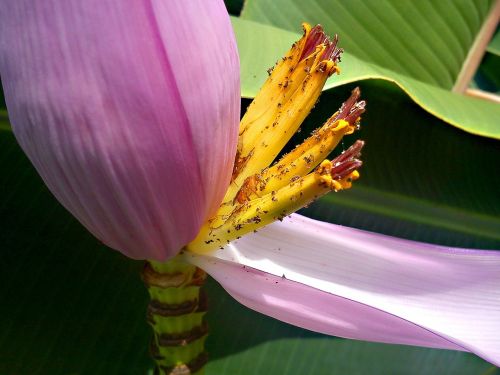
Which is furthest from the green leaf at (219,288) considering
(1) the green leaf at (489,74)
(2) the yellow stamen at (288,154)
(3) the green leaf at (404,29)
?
(1) the green leaf at (489,74)

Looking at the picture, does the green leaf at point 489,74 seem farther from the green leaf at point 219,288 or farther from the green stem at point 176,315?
the green stem at point 176,315

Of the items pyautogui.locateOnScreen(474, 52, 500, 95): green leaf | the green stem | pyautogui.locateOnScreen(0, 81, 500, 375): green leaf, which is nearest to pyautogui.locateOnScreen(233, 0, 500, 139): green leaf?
pyautogui.locateOnScreen(0, 81, 500, 375): green leaf

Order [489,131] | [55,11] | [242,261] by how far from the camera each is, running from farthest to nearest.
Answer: [489,131] → [242,261] → [55,11]

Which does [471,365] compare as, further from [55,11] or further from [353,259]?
[55,11]

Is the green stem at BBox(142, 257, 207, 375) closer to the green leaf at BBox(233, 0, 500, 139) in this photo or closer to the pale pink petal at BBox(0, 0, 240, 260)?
the pale pink petal at BBox(0, 0, 240, 260)

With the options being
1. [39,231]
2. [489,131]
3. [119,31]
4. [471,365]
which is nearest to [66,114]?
[119,31]

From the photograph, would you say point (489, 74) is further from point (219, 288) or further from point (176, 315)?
point (176, 315)
